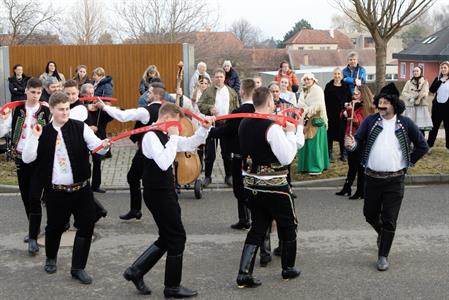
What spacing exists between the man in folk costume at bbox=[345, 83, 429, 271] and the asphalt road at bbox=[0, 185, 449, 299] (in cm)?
46

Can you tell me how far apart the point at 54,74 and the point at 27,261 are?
329 inches

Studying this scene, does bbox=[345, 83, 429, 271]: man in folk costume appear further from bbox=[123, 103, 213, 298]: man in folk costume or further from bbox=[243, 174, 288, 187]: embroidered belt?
bbox=[123, 103, 213, 298]: man in folk costume

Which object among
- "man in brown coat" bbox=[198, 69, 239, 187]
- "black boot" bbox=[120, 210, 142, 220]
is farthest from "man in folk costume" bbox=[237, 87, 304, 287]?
"man in brown coat" bbox=[198, 69, 239, 187]

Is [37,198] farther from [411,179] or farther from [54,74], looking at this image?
[54,74]

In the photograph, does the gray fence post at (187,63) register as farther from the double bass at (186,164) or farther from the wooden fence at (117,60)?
the double bass at (186,164)

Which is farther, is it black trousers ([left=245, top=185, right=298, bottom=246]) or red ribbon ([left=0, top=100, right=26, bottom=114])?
red ribbon ([left=0, top=100, right=26, bottom=114])

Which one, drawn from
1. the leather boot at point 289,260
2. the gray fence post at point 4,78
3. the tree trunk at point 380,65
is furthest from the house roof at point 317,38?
the leather boot at point 289,260

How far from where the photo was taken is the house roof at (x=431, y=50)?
1784 inches

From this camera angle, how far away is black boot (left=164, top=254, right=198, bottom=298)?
18.7ft

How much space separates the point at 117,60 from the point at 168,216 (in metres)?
11.1

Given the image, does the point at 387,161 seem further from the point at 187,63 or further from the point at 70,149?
the point at 187,63

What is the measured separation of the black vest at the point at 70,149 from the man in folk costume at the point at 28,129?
1.04 metres

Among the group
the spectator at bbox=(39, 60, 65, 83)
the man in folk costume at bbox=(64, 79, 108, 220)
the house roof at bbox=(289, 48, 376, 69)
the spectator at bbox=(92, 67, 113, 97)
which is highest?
the house roof at bbox=(289, 48, 376, 69)

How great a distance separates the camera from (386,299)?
582 cm
